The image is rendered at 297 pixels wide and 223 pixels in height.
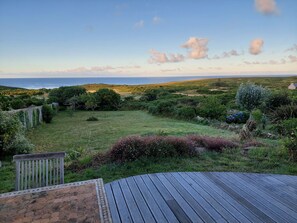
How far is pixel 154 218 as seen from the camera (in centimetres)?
201

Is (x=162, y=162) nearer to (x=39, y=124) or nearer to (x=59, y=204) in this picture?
(x=59, y=204)

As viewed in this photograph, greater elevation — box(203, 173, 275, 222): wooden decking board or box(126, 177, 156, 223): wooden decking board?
box(126, 177, 156, 223): wooden decking board

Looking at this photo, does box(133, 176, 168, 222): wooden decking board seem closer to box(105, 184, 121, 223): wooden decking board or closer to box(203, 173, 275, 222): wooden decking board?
box(105, 184, 121, 223): wooden decking board

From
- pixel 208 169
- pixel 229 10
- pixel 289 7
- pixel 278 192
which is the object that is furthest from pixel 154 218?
→ pixel 229 10

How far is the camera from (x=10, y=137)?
5.50 m

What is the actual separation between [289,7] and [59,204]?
7408 millimetres

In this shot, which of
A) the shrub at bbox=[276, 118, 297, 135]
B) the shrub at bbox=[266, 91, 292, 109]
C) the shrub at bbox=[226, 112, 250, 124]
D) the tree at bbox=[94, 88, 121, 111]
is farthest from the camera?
the tree at bbox=[94, 88, 121, 111]

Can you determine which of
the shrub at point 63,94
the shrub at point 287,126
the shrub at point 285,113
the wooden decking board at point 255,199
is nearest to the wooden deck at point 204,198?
the wooden decking board at point 255,199

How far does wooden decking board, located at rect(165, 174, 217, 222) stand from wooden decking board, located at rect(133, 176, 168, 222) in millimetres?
373

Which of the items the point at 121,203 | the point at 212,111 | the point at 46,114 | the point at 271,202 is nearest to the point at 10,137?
the point at 121,203

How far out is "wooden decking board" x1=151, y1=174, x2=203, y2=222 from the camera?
2.07 meters

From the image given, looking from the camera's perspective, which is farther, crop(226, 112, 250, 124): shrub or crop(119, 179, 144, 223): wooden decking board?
crop(226, 112, 250, 124): shrub

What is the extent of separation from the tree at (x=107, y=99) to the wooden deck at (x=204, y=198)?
18975 mm

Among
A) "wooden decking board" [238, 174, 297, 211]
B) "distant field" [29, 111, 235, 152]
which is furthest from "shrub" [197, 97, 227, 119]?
"wooden decking board" [238, 174, 297, 211]
